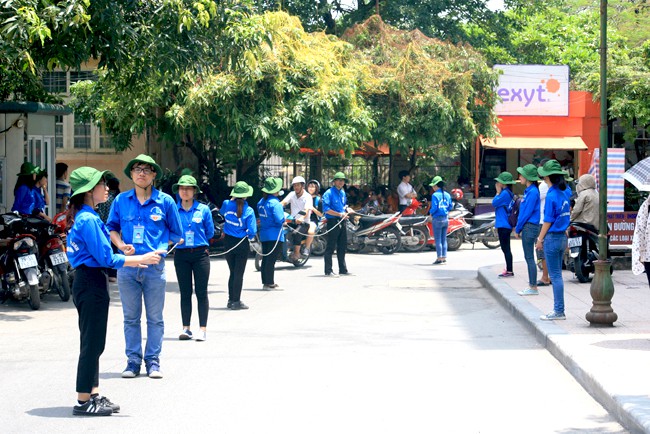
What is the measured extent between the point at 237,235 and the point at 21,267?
112 inches

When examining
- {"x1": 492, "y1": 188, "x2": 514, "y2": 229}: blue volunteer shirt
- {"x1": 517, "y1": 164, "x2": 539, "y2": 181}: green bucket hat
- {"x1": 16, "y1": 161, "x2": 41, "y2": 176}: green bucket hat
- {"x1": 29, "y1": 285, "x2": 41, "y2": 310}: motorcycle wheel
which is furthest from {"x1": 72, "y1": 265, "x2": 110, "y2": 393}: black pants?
{"x1": 16, "y1": 161, "x2": 41, "y2": 176}: green bucket hat

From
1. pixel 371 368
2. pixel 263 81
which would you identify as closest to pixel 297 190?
pixel 263 81

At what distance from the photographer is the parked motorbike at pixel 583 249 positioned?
15.3 meters

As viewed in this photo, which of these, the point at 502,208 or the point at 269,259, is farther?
the point at 502,208

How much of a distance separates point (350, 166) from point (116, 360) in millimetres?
22637

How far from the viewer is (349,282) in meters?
17.2

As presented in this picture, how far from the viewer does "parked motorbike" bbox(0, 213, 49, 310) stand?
1301 cm

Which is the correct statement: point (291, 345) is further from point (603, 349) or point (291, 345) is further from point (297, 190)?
point (297, 190)

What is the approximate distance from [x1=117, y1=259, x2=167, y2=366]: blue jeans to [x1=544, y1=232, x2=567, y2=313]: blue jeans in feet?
15.8

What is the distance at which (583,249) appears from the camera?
15.4 meters

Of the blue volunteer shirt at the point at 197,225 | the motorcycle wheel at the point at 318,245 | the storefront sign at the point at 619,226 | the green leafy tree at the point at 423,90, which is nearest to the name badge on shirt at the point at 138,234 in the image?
the blue volunteer shirt at the point at 197,225

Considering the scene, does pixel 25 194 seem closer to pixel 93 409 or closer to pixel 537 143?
pixel 93 409

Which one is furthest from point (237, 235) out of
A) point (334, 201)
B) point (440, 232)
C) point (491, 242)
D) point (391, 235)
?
point (491, 242)

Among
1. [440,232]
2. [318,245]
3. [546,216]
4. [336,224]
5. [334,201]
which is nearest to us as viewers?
[546,216]
